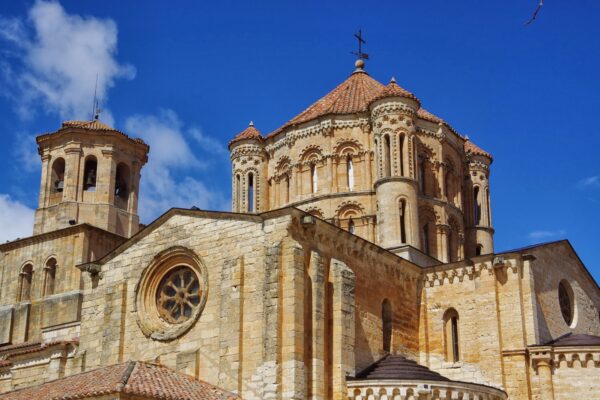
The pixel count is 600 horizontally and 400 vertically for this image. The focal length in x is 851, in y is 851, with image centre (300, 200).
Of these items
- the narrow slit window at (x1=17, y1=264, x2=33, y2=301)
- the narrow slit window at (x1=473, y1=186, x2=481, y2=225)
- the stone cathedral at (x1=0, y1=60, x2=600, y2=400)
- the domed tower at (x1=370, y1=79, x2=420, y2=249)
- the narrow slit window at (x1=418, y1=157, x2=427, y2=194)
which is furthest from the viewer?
the narrow slit window at (x1=473, y1=186, x2=481, y2=225)

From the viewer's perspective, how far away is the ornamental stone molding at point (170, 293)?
2257cm

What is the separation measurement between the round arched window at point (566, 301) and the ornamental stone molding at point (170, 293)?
37.6 ft

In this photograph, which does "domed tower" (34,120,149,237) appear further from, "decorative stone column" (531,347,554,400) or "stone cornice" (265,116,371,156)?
"decorative stone column" (531,347,554,400)

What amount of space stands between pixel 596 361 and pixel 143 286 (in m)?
12.3

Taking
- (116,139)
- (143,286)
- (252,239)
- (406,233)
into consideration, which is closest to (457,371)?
(406,233)

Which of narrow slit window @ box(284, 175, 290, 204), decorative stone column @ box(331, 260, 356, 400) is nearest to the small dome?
narrow slit window @ box(284, 175, 290, 204)

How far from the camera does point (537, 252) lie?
24984 mm

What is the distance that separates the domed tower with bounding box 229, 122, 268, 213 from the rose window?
9233 millimetres

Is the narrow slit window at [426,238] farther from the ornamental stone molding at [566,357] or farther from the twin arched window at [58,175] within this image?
the twin arched window at [58,175]

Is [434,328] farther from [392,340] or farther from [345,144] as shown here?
[345,144]

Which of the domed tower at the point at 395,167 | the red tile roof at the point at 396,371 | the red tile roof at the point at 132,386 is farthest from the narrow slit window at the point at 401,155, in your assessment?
the red tile roof at the point at 132,386

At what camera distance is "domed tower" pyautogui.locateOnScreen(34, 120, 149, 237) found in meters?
30.2

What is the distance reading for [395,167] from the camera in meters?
28.4

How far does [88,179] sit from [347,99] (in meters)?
10.0
